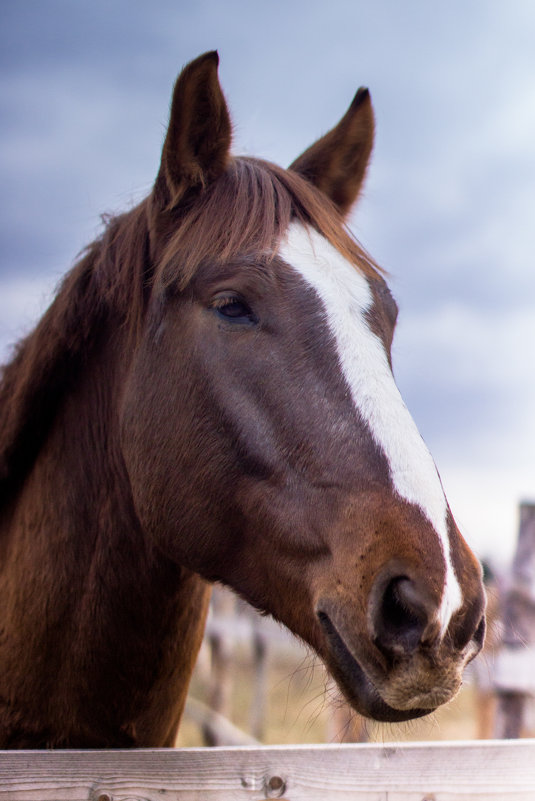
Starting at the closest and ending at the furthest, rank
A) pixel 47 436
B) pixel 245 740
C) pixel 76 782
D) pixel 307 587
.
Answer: pixel 307 587
pixel 76 782
pixel 47 436
pixel 245 740

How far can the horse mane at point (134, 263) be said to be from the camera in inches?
82.4

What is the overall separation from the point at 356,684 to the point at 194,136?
1.66 m

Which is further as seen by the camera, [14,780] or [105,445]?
[105,445]

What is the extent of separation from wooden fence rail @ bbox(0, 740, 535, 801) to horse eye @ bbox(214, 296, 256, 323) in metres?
1.20

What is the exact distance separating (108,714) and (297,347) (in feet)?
4.19

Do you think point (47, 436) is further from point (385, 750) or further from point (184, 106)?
point (385, 750)

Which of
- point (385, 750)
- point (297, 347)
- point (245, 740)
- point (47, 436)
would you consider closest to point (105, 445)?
point (47, 436)

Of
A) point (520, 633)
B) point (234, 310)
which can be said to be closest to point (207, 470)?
point (234, 310)

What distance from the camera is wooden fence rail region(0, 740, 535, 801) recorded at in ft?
6.07

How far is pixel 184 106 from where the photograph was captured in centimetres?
213

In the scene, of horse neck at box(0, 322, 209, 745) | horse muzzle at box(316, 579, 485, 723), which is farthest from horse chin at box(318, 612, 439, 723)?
horse neck at box(0, 322, 209, 745)

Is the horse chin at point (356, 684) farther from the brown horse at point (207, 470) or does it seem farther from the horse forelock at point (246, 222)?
the horse forelock at point (246, 222)

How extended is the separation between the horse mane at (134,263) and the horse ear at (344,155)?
0.37 meters

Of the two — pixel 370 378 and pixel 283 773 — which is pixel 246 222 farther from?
pixel 283 773
